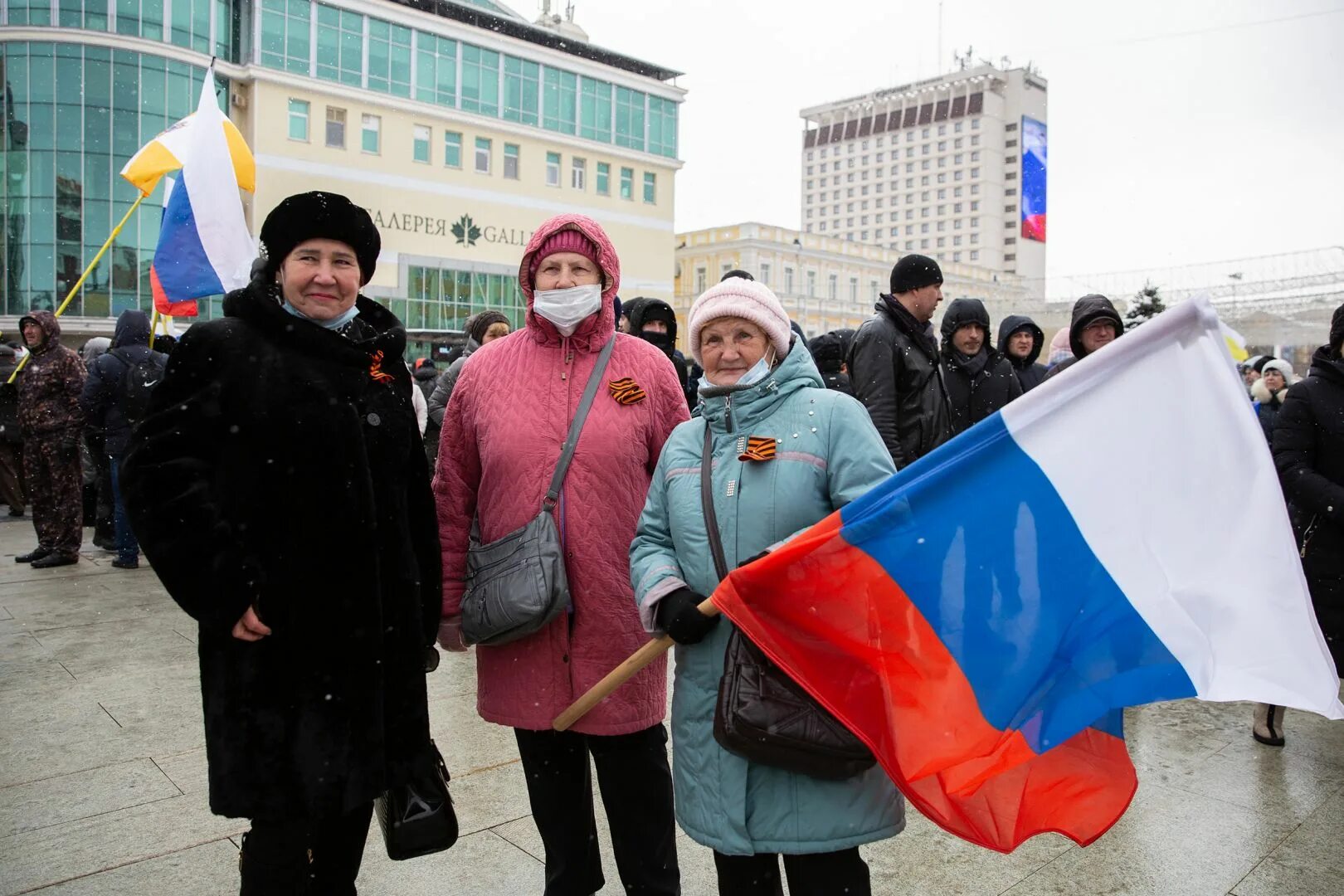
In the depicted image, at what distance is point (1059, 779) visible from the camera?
215 cm

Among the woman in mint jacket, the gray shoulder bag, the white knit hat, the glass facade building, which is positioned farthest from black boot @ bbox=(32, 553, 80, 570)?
the glass facade building

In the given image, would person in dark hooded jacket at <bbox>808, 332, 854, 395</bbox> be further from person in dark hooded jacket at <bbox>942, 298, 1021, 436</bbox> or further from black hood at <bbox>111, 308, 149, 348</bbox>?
black hood at <bbox>111, 308, 149, 348</bbox>

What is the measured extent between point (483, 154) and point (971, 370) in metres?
46.1

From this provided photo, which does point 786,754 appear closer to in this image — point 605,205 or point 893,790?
point 893,790

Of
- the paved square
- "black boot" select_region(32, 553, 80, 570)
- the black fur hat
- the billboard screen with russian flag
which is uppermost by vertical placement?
the billboard screen with russian flag

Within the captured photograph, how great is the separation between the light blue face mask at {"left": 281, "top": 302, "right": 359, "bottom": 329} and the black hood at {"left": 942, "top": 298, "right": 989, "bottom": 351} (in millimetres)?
4414

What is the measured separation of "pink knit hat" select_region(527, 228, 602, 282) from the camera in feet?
9.55

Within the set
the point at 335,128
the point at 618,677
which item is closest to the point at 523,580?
the point at 618,677

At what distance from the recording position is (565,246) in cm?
291

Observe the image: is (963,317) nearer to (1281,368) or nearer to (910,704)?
(910,704)

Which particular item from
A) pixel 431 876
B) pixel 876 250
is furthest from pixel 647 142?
pixel 431 876

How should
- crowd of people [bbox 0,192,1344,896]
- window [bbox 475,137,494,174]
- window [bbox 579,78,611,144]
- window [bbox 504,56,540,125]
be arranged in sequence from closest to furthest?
crowd of people [bbox 0,192,1344,896] < window [bbox 475,137,494,174] < window [bbox 504,56,540,125] < window [bbox 579,78,611,144]

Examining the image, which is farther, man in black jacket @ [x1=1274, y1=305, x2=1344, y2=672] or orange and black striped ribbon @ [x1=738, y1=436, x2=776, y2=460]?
man in black jacket @ [x1=1274, y1=305, x2=1344, y2=672]

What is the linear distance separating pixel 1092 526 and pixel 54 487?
28.4 feet
